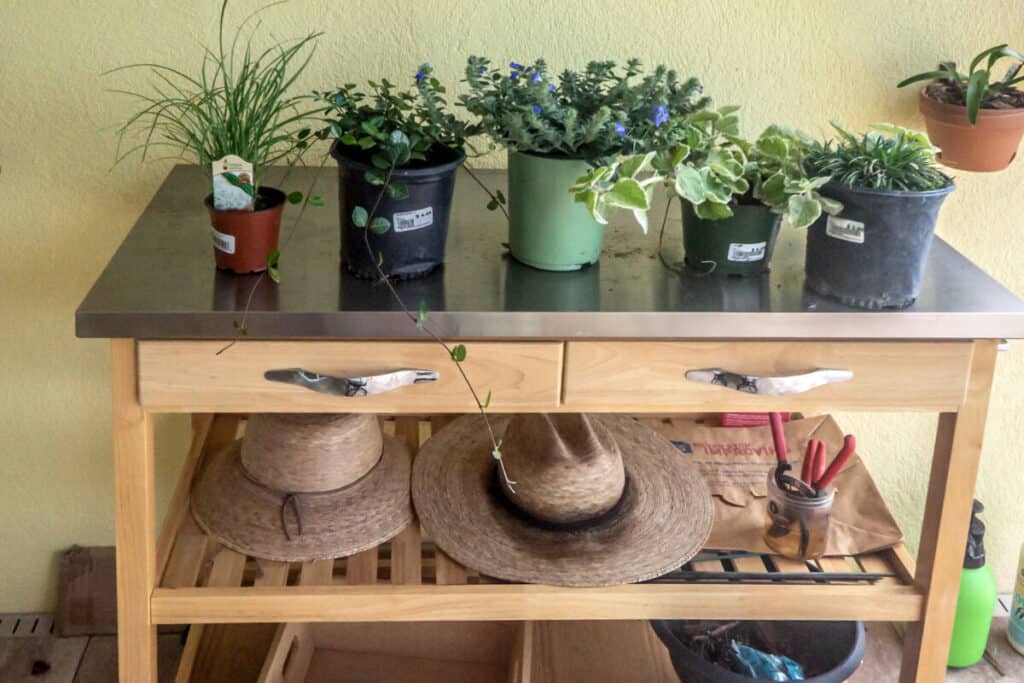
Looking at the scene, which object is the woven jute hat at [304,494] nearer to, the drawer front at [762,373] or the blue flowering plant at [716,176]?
the drawer front at [762,373]

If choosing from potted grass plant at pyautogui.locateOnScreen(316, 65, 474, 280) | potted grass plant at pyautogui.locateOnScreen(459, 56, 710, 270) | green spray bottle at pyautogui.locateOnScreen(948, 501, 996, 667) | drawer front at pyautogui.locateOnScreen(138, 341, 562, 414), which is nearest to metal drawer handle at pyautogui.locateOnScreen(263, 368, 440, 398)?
drawer front at pyautogui.locateOnScreen(138, 341, 562, 414)

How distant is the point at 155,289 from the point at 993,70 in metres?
1.28

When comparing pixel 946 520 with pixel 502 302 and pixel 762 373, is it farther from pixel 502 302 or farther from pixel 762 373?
pixel 502 302

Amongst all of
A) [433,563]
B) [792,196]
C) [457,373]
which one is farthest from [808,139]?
[433,563]

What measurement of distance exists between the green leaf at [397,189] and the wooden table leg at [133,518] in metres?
0.34

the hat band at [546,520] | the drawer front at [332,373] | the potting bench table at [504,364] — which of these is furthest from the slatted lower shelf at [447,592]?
the drawer front at [332,373]

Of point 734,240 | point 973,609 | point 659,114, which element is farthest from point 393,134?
point 973,609

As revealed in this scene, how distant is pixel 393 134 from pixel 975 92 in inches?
34.0

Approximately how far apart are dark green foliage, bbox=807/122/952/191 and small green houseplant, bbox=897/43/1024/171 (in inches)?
15.1

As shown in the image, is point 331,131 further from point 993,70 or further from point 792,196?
point 993,70

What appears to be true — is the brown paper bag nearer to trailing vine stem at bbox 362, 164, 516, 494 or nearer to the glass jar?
the glass jar

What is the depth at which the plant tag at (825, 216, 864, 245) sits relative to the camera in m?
1.33

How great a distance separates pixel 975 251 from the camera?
1.94m

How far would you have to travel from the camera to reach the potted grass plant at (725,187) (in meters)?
1.31
